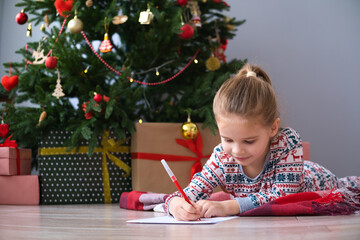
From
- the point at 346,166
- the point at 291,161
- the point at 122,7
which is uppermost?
the point at 122,7

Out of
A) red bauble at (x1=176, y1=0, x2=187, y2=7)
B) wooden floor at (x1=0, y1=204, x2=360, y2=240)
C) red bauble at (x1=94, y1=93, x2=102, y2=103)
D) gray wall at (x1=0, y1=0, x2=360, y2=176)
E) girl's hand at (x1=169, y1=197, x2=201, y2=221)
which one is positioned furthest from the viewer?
gray wall at (x1=0, y1=0, x2=360, y2=176)

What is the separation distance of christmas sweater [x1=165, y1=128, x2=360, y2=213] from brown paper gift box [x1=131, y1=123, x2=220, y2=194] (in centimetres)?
59

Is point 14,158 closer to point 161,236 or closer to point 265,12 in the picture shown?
point 161,236

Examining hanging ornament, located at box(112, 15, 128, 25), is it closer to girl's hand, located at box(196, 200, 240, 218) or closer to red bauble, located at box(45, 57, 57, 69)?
red bauble, located at box(45, 57, 57, 69)

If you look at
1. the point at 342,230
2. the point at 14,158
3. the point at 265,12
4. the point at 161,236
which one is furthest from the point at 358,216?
the point at 265,12

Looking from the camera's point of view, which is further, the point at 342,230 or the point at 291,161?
the point at 291,161

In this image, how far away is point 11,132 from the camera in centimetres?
197

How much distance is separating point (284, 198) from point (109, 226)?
50cm

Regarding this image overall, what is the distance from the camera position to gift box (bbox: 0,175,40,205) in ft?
6.22

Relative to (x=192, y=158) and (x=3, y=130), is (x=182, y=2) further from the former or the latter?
(x=3, y=130)

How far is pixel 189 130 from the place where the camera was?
188cm

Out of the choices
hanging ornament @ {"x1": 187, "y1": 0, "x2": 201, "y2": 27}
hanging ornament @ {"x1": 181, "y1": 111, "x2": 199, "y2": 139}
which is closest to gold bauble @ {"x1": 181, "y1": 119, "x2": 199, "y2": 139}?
hanging ornament @ {"x1": 181, "y1": 111, "x2": 199, "y2": 139}

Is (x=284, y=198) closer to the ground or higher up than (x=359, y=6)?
closer to the ground

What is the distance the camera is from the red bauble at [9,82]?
188 centimetres
